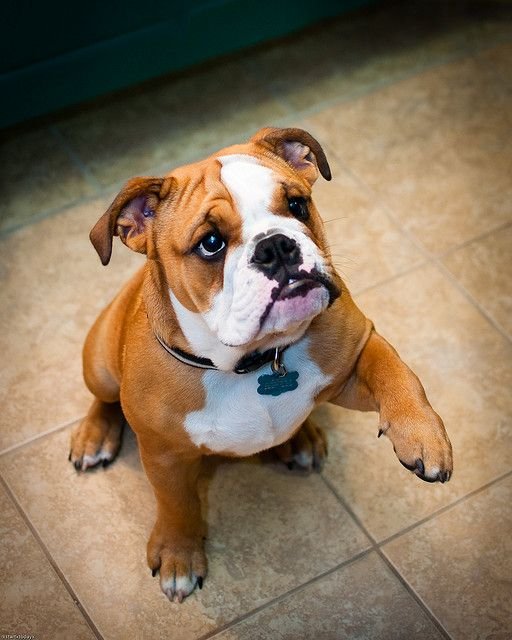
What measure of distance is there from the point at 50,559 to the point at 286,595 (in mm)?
626

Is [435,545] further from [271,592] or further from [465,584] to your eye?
[271,592]

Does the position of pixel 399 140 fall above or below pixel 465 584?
above

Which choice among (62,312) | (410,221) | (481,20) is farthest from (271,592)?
(481,20)

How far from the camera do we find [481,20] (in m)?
3.83

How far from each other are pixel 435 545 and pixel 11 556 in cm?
111

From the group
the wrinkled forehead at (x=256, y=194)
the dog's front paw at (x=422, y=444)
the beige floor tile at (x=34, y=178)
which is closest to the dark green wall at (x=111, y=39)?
the beige floor tile at (x=34, y=178)

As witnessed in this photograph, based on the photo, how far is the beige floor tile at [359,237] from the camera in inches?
119

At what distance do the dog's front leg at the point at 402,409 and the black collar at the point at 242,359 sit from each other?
220 millimetres

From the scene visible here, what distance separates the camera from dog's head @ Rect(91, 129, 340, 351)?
182 cm

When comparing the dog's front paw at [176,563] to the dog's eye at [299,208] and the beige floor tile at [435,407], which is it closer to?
the beige floor tile at [435,407]

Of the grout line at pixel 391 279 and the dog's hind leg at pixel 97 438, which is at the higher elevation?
the grout line at pixel 391 279

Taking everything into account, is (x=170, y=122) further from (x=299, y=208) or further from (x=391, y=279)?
(x=299, y=208)

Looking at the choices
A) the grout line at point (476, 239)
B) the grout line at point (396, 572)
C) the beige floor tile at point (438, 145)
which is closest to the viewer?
the grout line at point (396, 572)

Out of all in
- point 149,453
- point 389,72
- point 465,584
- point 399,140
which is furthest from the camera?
point 389,72
